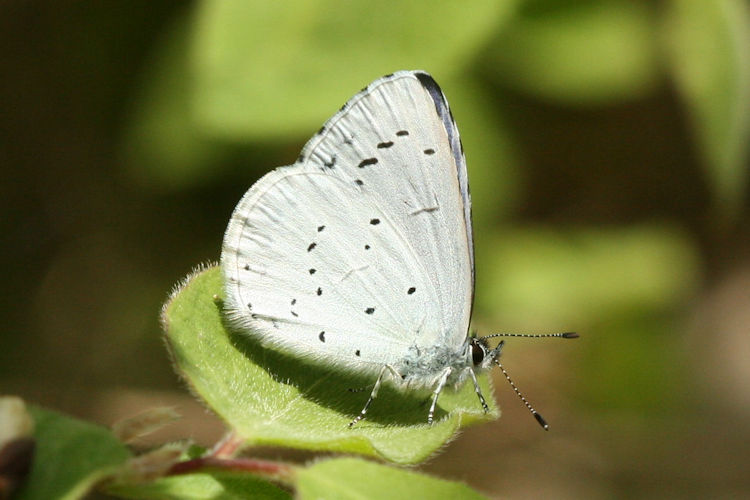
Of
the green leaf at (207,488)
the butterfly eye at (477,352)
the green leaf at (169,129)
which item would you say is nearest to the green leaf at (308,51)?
the green leaf at (169,129)

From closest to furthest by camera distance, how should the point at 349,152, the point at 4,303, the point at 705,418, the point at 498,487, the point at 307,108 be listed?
1. the point at 349,152
2. the point at 307,108
3. the point at 4,303
4. the point at 498,487
5. the point at 705,418

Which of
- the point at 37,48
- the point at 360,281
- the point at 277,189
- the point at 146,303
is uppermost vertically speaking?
the point at 37,48

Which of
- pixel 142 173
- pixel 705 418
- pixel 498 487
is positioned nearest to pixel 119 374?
pixel 142 173

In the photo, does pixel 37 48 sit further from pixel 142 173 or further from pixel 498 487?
pixel 498 487

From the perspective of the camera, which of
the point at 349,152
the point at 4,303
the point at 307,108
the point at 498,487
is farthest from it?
the point at 498,487

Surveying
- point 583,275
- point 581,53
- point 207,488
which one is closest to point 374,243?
point 207,488

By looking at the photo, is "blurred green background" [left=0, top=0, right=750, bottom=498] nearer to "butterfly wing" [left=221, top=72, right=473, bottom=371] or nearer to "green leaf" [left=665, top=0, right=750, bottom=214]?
"green leaf" [left=665, top=0, right=750, bottom=214]

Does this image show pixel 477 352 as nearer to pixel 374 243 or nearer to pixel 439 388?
pixel 439 388
